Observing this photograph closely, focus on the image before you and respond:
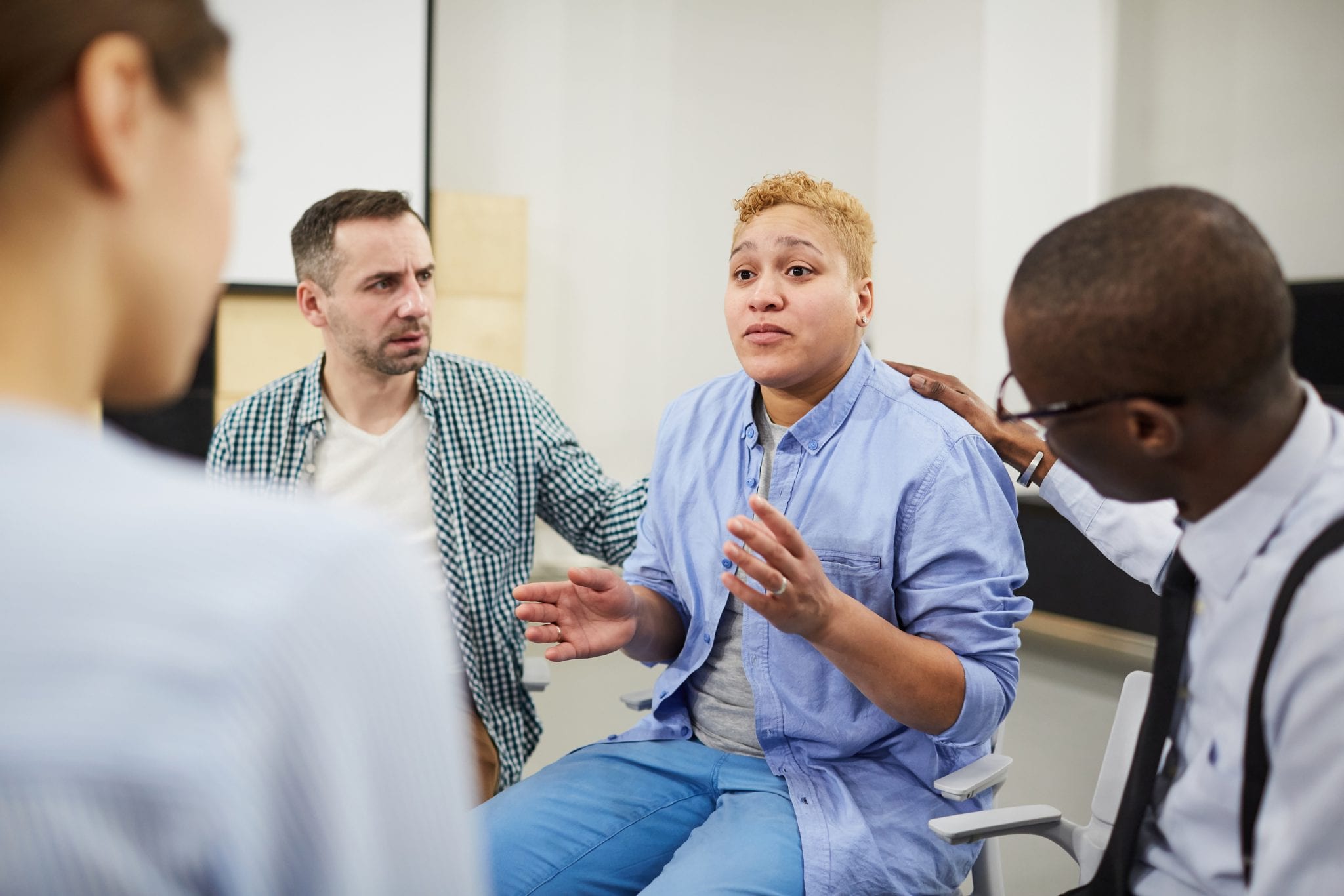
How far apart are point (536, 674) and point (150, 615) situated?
1.59 m

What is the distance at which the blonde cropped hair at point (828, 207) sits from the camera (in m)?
1.69

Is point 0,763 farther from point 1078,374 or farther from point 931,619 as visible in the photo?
point 931,619

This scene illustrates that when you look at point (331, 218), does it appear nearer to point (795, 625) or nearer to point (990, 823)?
point (795, 625)

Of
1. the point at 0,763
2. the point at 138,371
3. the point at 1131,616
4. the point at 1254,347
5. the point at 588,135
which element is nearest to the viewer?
the point at 0,763

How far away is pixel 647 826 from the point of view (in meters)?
1.49

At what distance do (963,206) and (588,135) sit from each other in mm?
1899

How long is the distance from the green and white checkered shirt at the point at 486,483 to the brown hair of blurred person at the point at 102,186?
164cm

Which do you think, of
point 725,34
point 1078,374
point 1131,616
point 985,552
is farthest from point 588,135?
point 1078,374

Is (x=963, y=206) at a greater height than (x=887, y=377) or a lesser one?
greater

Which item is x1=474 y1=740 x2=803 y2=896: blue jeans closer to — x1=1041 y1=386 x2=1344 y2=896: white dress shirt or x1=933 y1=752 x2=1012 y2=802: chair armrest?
x1=933 y1=752 x2=1012 y2=802: chair armrest

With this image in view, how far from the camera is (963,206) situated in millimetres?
5082

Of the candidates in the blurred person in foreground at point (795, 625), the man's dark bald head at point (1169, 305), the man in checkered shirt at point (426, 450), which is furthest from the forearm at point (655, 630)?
the man's dark bald head at point (1169, 305)

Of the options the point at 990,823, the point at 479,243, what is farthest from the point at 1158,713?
the point at 479,243

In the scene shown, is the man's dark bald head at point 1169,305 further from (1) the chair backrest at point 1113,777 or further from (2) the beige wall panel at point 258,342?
(2) the beige wall panel at point 258,342
